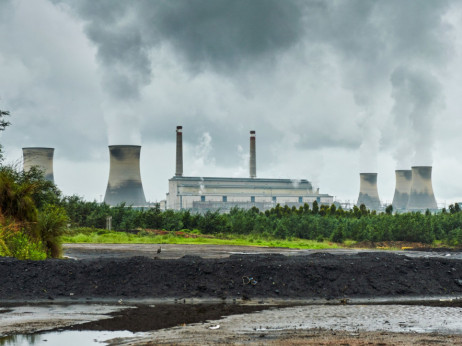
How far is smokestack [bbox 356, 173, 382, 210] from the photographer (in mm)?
103062

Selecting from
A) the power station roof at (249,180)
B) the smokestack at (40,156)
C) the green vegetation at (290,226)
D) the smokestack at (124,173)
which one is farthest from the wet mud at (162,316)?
the power station roof at (249,180)

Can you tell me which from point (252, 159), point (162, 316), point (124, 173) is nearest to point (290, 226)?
point (162, 316)

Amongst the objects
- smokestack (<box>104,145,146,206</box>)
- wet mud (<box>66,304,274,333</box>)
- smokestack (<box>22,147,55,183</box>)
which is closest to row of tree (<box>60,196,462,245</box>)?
wet mud (<box>66,304,274,333</box>)

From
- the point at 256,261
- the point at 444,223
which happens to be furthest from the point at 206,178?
the point at 256,261

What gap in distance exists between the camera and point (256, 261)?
12.6m

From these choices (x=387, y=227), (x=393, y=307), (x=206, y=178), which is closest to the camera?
(x=393, y=307)

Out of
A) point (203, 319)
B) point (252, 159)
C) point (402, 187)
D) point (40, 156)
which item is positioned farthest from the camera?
point (252, 159)

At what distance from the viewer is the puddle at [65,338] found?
23.8 ft

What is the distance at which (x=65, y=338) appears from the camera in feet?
24.9

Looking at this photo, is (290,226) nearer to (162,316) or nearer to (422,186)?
(162,316)

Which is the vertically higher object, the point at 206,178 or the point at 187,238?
the point at 206,178

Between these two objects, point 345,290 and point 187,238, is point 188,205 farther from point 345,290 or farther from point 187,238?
point 345,290

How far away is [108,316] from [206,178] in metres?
109

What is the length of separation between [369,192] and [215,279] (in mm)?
94514
